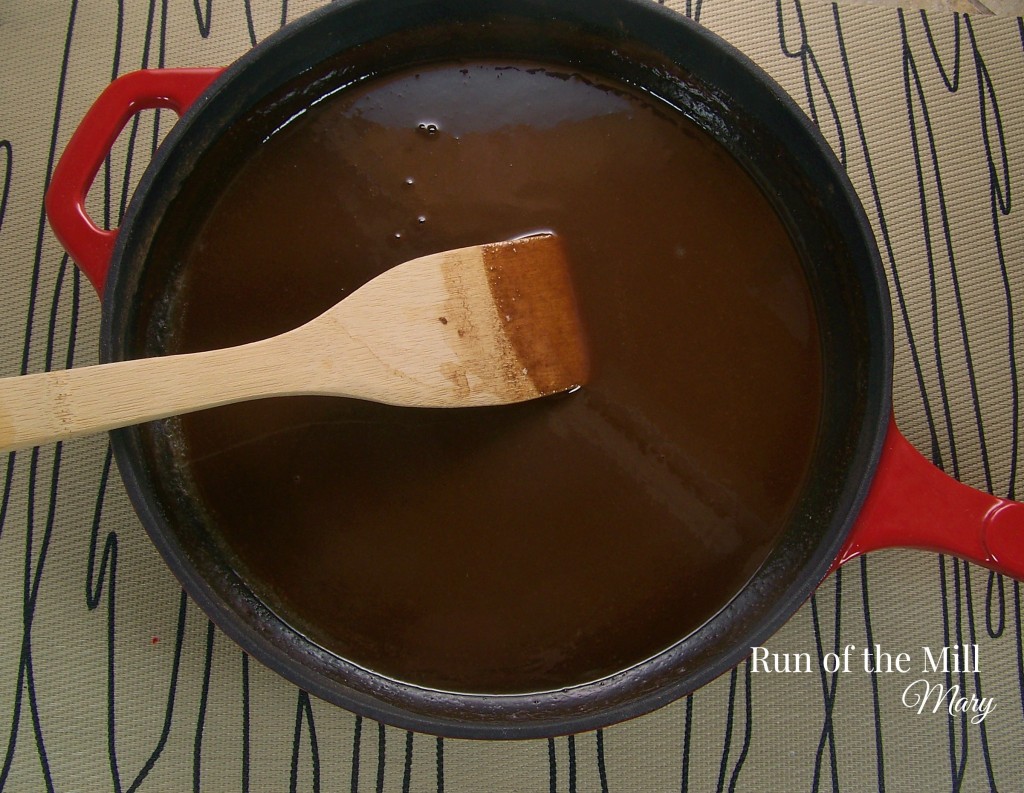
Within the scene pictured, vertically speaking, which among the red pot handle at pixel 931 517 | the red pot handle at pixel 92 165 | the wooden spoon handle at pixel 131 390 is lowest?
the red pot handle at pixel 931 517

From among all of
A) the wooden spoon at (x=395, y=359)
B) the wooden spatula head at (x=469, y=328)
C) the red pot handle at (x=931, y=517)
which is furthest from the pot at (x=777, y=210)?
the wooden spatula head at (x=469, y=328)

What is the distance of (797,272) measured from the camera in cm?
105

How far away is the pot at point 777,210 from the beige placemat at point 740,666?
85 mm

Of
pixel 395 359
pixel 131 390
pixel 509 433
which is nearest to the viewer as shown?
pixel 131 390

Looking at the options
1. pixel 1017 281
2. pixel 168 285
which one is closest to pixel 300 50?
pixel 168 285

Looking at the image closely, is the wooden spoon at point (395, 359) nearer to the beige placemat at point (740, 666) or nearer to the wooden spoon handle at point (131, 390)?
the wooden spoon handle at point (131, 390)

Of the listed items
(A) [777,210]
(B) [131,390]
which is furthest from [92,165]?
(A) [777,210]

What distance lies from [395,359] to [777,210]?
1.82 feet

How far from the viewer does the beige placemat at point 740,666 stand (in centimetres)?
105

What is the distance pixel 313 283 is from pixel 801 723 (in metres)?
0.87

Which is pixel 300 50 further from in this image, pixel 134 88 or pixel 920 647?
pixel 920 647

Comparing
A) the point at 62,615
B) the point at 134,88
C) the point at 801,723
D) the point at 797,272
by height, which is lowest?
the point at 801,723

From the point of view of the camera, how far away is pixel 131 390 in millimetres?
783

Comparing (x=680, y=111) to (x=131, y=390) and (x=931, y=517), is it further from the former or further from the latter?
(x=131, y=390)
